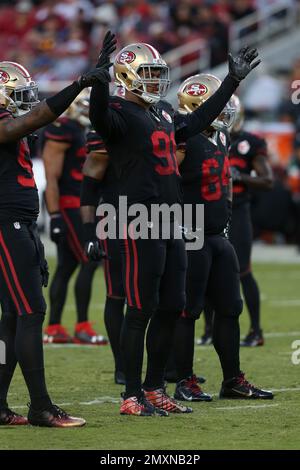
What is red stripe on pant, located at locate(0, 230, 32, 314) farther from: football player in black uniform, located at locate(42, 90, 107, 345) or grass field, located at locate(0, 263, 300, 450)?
football player in black uniform, located at locate(42, 90, 107, 345)

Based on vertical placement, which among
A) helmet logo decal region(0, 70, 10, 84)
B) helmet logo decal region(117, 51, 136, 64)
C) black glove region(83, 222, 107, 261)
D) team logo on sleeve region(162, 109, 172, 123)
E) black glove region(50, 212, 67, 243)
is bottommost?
black glove region(83, 222, 107, 261)

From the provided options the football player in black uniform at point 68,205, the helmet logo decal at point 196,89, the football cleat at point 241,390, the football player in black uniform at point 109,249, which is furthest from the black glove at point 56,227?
the football cleat at point 241,390

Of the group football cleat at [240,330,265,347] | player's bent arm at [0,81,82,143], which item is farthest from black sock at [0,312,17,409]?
football cleat at [240,330,265,347]

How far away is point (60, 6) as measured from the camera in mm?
22688

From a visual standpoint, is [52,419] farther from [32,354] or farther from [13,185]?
[13,185]

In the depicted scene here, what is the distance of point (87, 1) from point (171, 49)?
306cm

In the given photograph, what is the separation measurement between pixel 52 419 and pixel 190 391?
4.00 ft

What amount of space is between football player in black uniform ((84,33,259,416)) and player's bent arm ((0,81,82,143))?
0.42 meters

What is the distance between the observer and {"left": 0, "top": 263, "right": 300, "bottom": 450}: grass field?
5.78m

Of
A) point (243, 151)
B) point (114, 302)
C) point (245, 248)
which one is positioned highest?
point (243, 151)

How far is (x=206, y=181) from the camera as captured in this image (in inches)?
284

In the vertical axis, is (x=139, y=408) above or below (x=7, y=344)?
below

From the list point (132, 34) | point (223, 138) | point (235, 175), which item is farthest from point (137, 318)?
point (132, 34)
